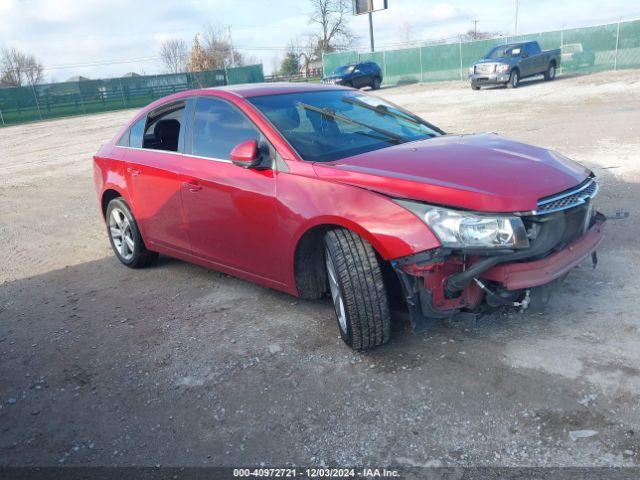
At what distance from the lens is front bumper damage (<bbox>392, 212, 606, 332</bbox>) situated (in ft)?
10.1

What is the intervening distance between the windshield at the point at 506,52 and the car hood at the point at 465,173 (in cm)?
2190

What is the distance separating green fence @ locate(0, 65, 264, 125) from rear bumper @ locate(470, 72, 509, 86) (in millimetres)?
24837

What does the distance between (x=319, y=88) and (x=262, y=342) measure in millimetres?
2226

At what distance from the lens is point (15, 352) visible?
4.13 meters

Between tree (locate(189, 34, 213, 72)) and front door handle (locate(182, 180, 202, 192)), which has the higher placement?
tree (locate(189, 34, 213, 72))

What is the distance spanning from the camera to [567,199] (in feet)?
10.8

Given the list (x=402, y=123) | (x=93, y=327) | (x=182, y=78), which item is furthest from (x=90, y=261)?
(x=182, y=78)

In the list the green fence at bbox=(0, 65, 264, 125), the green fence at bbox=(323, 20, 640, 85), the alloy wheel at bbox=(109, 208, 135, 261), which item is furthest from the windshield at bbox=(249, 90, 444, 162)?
the green fence at bbox=(0, 65, 264, 125)

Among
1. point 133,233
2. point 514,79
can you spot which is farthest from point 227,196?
point 514,79

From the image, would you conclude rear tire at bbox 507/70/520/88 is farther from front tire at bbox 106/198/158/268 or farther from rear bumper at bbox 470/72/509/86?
front tire at bbox 106/198/158/268

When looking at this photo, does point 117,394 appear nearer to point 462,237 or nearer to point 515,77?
point 462,237

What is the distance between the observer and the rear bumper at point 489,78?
23188 mm

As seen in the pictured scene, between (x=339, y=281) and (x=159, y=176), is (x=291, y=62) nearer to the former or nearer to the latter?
(x=159, y=176)

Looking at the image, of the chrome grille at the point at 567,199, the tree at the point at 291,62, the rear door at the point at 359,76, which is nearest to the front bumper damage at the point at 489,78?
the rear door at the point at 359,76
